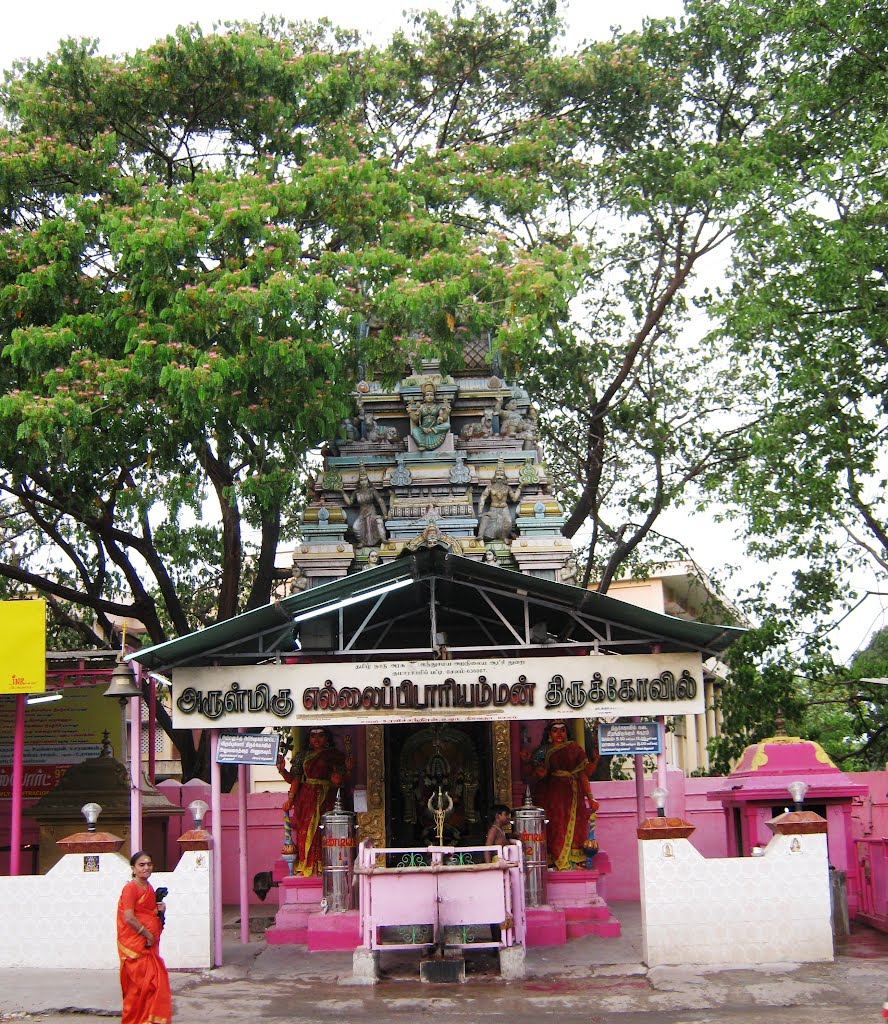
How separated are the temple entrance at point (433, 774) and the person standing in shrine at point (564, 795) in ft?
3.46

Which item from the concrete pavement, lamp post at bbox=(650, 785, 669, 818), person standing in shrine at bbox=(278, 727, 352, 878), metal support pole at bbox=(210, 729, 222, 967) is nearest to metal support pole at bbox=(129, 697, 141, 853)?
metal support pole at bbox=(210, 729, 222, 967)

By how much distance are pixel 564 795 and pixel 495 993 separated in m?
4.07

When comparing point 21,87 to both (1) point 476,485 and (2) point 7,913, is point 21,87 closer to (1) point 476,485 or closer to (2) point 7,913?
(1) point 476,485

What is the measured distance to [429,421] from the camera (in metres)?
17.5

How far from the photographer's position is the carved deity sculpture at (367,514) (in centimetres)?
1697

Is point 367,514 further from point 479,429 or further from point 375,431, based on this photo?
point 479,429

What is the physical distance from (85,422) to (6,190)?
13.3 feet

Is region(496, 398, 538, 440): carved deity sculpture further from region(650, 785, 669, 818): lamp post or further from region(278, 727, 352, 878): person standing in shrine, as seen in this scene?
region(650, 785, 669, 818): lamp post

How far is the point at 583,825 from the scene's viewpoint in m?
14.7

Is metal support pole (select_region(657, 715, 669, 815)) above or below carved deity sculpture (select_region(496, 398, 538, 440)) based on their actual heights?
below

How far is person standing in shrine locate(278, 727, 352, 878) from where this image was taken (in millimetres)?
14492

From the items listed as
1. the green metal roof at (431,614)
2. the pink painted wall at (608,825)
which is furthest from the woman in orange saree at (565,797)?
the pink painted wall at (608,825)

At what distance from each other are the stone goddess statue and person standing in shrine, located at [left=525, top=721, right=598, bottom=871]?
14.7ft

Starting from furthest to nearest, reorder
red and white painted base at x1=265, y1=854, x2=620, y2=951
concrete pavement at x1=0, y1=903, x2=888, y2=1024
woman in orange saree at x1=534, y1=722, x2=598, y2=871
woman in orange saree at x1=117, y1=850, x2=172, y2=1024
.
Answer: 1. woman in orange saree at x1=534, y1=722, x2=598, y2=871
2. red and white painted base at x1=265, y1=854, x2=620, y2=951
3. concrete pavement at x1=0, y1=903, x2=888, y2=1024
4. woman in orange saree at x1=117, y1=850, x2=172, y2=1024
